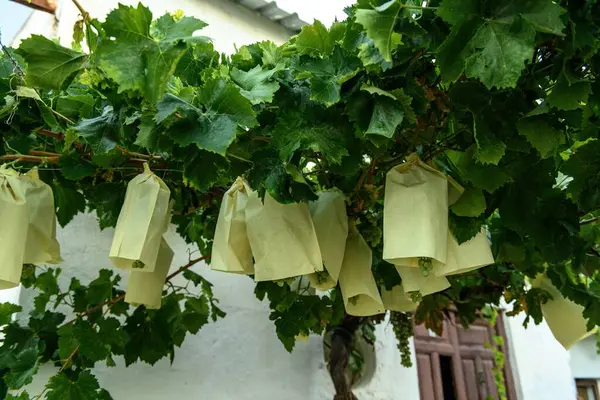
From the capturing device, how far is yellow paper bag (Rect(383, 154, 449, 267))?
Answer: 96 cm

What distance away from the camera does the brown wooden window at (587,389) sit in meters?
5.50

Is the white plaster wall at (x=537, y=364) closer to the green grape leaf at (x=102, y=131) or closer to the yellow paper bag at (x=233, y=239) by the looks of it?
the yellow paper bag at (x=233, y=239)

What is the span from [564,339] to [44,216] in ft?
5.51

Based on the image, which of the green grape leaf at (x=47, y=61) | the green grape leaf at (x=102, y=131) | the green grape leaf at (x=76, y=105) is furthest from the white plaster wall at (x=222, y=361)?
the green grape leaf at (x=47, y=61)

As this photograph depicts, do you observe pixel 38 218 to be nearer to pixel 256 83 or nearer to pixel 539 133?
pixel 256 83

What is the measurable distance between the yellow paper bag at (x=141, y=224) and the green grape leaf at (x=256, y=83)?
0.33 meters

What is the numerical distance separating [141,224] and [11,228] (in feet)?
0.90

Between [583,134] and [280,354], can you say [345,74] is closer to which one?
→ [583,134]

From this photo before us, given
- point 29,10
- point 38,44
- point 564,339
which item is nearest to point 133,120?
point 38,44

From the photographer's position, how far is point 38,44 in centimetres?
94

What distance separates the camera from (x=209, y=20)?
294cm

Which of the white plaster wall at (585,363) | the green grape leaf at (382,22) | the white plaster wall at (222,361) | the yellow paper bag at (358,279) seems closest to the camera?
the green grape leaf at (382,22)

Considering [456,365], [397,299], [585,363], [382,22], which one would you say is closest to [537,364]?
[456,365]

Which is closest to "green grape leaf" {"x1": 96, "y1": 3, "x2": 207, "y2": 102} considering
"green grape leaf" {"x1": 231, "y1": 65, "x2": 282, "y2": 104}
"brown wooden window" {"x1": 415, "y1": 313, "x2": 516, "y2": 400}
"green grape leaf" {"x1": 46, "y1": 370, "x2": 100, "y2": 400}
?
"green grape leaf" {"x1": 231, "y1": 65, "x2": 282, "y2": 104}
